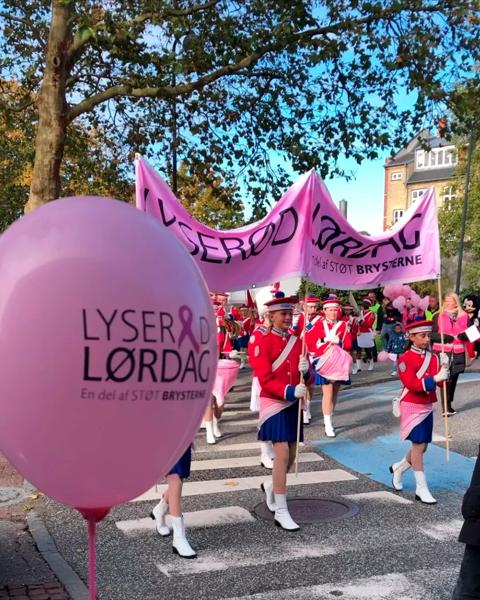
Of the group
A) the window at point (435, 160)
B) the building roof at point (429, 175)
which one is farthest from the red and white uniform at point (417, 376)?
the window at point (435, 160)

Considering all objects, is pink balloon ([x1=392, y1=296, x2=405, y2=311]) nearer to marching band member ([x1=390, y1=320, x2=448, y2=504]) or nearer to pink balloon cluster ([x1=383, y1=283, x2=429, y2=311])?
pink balloon cluster ([x1=383, y1=283, x2=429, y2=311])

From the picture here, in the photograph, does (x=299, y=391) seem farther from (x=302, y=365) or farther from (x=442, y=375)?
(x=442, y=375)

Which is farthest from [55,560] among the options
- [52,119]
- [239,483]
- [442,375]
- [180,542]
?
[52,119]

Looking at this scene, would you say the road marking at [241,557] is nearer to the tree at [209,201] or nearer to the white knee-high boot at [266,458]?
the white knee-high boot at [266,458]

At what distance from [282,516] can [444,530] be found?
4.34ft

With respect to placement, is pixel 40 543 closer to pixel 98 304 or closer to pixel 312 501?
pixel 312 501

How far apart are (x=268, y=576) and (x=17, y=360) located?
3.17 m

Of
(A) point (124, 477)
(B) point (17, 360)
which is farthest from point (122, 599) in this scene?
(B) point (17, 360)

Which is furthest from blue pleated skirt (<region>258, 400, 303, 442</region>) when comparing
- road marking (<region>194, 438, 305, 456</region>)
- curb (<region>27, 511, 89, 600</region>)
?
road marking (<region>194, 438, 305, 456</region>)

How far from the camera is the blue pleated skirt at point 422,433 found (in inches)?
261

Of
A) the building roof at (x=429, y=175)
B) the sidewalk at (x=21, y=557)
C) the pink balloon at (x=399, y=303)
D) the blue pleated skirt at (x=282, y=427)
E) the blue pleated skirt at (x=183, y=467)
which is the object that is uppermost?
the building roof at (x=429, y=175)

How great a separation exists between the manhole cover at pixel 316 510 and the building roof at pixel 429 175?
53605 millimetres

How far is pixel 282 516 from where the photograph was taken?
5.86m

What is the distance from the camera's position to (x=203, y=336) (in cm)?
264
